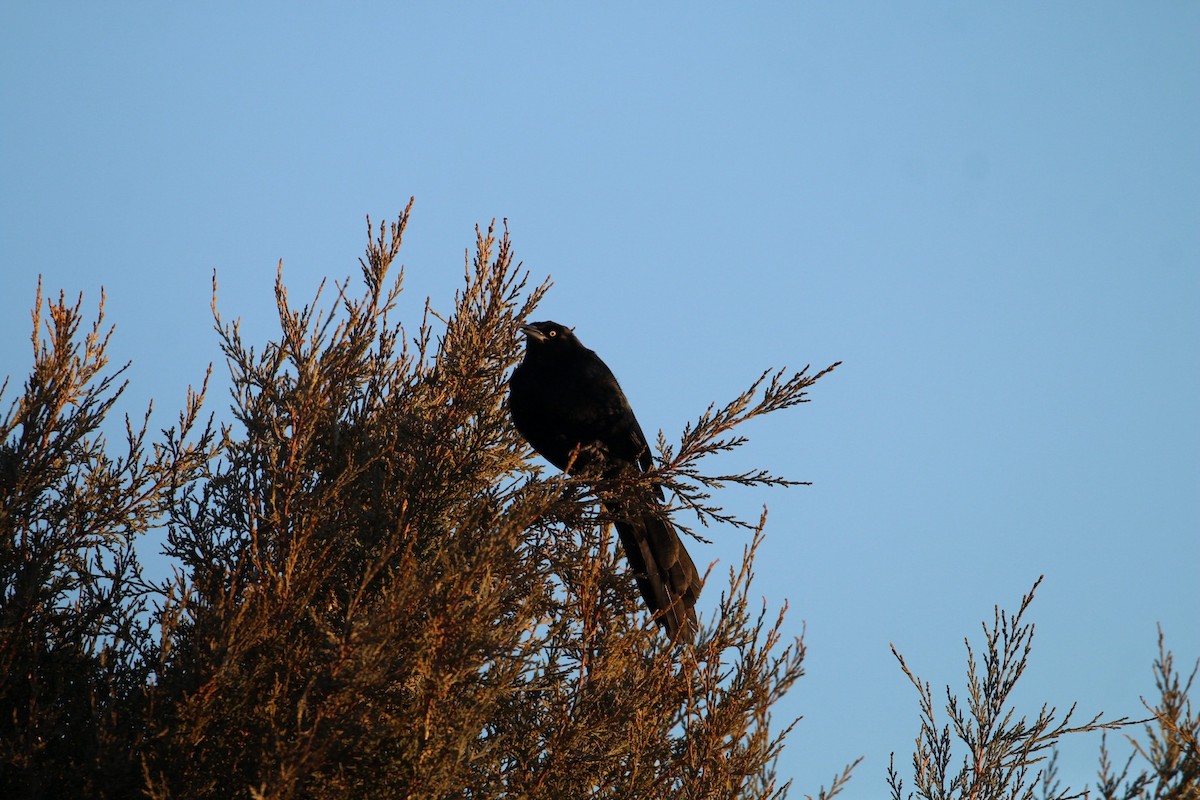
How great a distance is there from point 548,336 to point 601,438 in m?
0.77

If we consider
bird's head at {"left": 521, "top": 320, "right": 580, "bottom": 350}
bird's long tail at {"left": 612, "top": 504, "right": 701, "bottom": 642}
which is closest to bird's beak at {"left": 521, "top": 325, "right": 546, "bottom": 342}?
bird's head at {"left": 521, "top": 320, "right": 580, "bottom": 350}

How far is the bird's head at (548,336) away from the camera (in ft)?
21.8

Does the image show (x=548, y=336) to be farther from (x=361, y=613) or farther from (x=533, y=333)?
(x=361, y=613)

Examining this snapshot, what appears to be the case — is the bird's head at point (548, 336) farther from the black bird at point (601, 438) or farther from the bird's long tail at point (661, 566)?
the bird's long tail at point (661, 566)

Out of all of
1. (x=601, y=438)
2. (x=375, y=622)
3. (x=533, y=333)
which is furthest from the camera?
(x=601, y=438)

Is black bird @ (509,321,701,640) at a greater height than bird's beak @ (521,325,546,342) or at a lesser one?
lesser

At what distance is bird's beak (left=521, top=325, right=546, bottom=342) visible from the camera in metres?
6.59

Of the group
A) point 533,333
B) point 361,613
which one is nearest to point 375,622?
point 361,613

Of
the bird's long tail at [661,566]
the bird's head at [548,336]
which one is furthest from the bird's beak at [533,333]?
the bird's long tail at [661,566]

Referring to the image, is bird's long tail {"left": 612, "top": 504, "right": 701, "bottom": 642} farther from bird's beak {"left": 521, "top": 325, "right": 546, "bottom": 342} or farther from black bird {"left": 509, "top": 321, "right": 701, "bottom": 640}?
bird's beak {"left": 521, "top": 325, "right": 546, "bottom": 342}

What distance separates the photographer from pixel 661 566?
19.6 feet

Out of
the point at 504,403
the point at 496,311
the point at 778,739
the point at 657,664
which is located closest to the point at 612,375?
the point at 504,403

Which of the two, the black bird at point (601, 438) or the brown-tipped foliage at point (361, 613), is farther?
the black bird at point (601, 438)

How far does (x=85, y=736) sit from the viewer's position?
176 inches
